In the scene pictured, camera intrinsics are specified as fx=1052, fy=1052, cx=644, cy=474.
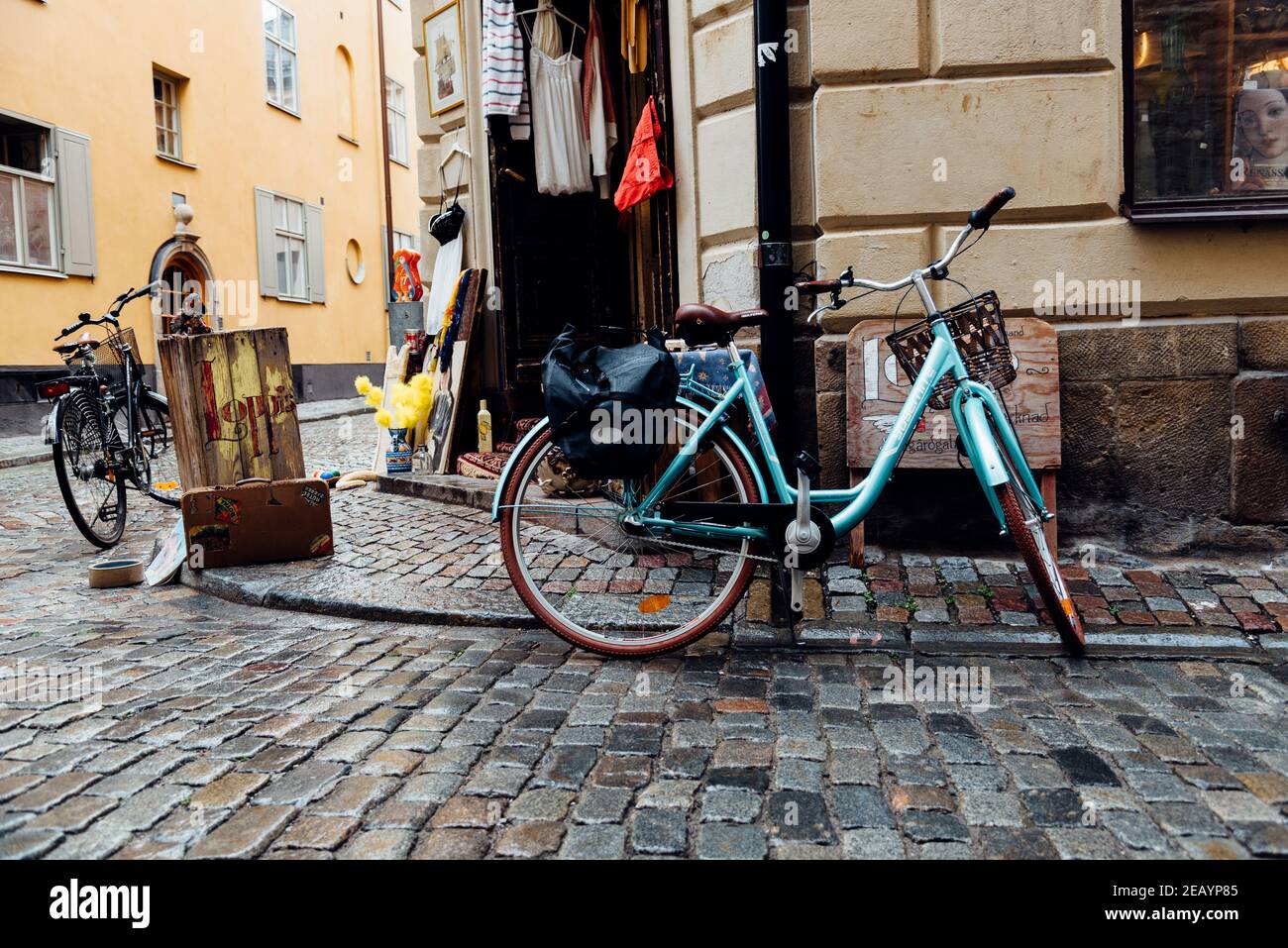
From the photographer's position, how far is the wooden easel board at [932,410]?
4.73 metres

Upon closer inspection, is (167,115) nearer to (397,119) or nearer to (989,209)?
(397,119)

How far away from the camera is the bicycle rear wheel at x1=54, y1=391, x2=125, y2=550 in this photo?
6035 millimetres

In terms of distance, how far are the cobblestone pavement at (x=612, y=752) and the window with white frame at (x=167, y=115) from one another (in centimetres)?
1440

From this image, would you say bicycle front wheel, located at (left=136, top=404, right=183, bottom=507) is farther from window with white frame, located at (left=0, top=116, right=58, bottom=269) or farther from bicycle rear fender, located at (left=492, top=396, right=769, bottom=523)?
window with white frame, located at (left=0, top=116, right=58, bottom=269)

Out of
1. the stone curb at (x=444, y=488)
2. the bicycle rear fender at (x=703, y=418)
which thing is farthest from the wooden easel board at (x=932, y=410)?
the stone curb at (x=444, y=488)

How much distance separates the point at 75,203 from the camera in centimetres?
1353

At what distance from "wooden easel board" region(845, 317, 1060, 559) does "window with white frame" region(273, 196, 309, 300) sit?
16391 mm

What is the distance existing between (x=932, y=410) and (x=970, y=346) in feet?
2.31

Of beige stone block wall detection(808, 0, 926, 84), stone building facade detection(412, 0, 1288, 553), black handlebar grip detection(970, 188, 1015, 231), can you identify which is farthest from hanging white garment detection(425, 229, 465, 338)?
black handlebar grip detection(970, 188, 1015, 231)

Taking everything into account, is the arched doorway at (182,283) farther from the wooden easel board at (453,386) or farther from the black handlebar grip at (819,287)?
the black handlebar grip at (819,287)

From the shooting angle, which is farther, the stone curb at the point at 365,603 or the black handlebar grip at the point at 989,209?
the stone curb at the point at 365,603

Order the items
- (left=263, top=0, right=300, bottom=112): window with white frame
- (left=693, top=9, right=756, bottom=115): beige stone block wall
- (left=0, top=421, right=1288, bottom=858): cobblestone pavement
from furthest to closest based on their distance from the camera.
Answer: (left=263, top=0, right=300, bottom=112): window with white frame, (left=693, top=9, right=756, bottom=115): beige stone block wall, (left=0, top=421, right=1288, bottom=858): cobblestone pavement
